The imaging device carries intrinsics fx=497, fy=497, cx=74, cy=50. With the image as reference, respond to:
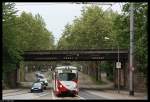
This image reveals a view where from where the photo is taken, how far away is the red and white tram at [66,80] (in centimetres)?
4834

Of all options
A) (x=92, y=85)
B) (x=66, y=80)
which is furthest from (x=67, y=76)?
(x=92, y=85)

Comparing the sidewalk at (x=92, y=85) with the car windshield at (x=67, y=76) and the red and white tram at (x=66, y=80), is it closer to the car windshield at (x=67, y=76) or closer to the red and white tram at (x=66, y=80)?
the red and white tram at (x=66, y=80)

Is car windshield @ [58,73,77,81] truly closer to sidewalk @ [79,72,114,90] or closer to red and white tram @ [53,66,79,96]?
red and white tram @ [53,66,79,96]

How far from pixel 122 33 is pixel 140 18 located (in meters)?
5.81

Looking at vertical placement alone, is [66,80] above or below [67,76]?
below

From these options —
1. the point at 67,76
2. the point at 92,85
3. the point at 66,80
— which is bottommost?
the point at 92,85

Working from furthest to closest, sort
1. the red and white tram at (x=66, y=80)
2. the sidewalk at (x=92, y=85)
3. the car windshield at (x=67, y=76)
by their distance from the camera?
1. the sidewalk at (x=92, y=85)
2. the car windshield at (x=67, y=76)
3. the red and white tram at (x=66, y=80)

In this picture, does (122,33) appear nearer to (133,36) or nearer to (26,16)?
(133,36)

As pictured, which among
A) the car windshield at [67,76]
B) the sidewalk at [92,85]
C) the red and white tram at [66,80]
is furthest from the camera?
the sidewalk at [92,85]

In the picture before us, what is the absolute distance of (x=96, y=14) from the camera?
320 ft

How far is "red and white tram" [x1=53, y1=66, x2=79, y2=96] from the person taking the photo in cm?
4834

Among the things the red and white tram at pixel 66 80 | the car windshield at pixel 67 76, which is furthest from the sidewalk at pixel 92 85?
the car windshield at pixel 67 76

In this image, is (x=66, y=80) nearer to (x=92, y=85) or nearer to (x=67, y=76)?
(x=67, y=76)

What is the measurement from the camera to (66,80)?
1913 inches
